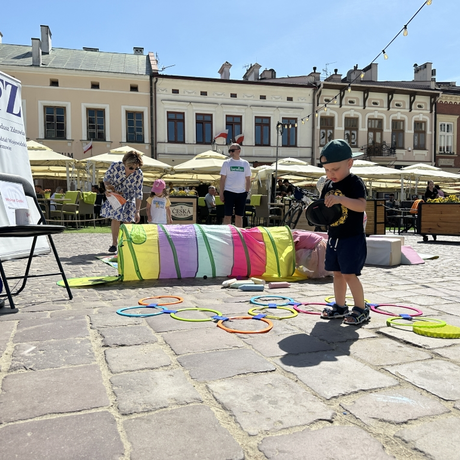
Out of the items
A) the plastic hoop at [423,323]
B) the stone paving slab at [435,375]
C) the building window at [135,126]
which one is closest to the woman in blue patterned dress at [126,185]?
the plastic hoop at [423,323]

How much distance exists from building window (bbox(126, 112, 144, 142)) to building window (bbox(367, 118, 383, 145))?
51.7 ft

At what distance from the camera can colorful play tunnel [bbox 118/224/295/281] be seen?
4.74m

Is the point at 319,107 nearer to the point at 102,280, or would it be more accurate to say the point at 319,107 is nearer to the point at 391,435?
the point at 102,280

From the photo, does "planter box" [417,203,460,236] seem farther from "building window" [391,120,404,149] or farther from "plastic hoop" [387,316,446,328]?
"building window" [391,120,404,149]

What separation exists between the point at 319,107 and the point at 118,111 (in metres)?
13.0

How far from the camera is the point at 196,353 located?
240 cm

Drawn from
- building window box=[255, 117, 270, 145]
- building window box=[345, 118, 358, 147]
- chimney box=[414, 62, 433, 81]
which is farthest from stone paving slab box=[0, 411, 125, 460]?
chimney box=[414, 62, 433, 81]

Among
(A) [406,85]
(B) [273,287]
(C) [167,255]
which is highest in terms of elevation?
(A) [406,85]

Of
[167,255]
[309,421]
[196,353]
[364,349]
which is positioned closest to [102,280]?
[167,255]

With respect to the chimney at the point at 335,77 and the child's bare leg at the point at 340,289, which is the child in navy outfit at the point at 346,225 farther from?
the chimney at the point at 335,77

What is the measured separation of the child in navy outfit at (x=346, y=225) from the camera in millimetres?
2998

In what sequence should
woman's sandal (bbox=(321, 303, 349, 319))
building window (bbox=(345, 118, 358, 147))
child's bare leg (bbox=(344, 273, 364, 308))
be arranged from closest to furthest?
child's bare leg (bbox=(344, 273, 364, 308)), woman's sandal (bbox=(321, 303, 349, 319)), building window (bbox=(345, 118, 358, 147))

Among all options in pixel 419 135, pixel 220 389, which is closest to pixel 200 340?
pixel 220 389

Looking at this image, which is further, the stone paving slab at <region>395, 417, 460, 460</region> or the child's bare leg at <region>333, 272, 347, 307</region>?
the child's bare leg at <region>333, 272, 347, 307</region>
